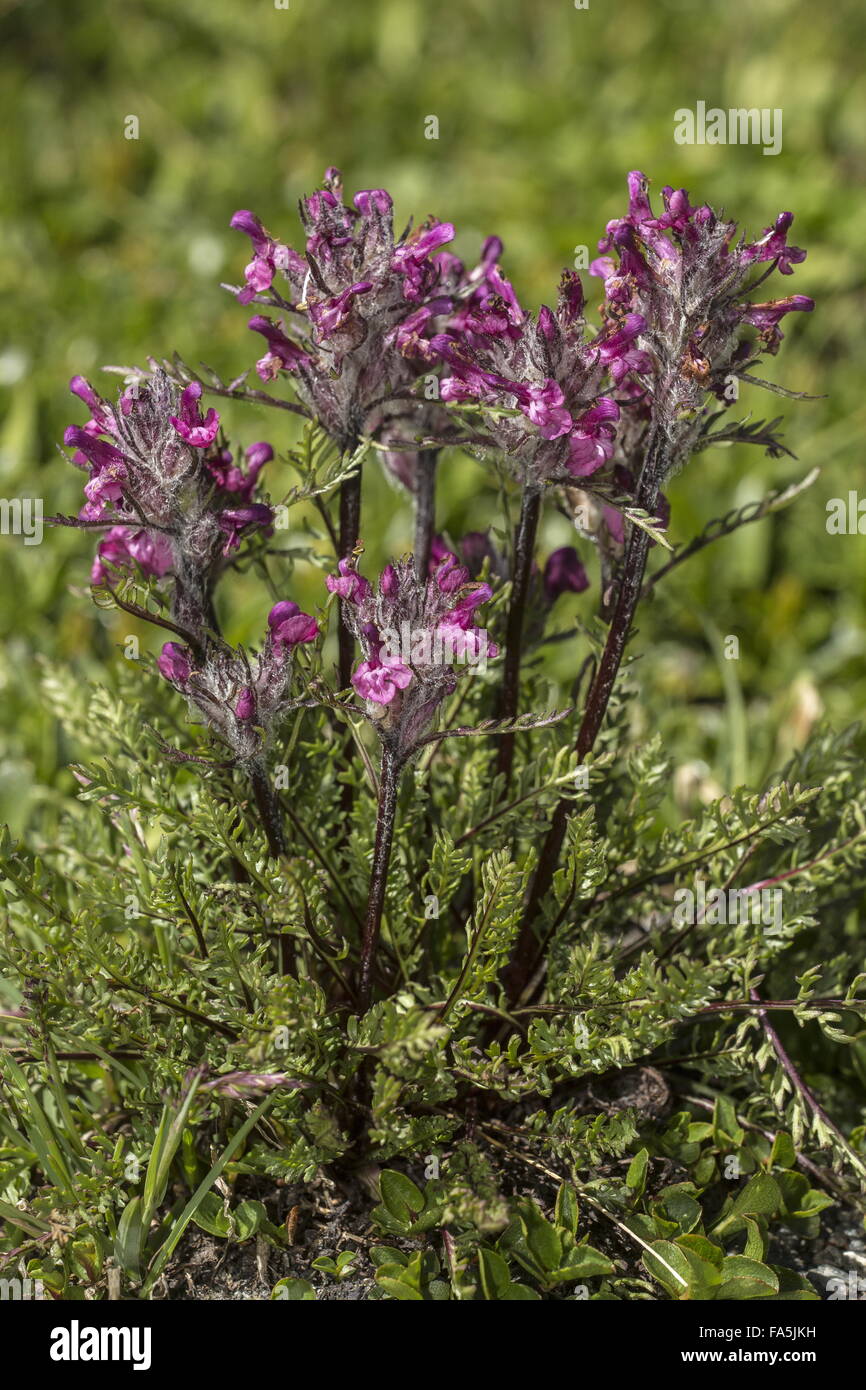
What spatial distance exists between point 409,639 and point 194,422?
42 centimetres

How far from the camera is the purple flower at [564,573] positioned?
2053mm

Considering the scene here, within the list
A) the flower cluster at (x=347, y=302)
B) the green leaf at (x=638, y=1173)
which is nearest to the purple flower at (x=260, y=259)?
the flower cluster at (x=347, y=302)

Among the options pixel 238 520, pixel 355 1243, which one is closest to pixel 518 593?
pixel 238 520

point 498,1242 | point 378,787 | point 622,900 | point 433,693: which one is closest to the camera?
point 433,693

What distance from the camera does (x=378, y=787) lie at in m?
1.74

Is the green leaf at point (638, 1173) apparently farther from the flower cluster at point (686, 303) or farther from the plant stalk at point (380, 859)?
the flower cluster at point (686, 303)

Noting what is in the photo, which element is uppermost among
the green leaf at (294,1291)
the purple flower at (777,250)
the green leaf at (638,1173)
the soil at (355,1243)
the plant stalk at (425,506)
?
the purple flower at (777,250)

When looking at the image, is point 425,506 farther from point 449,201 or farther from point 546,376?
point 449,201

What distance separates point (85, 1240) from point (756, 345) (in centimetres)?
155

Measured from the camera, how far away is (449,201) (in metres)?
5.27

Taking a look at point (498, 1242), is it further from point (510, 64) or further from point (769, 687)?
point (510, 64)

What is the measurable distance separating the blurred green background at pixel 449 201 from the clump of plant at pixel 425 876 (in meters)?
0.88
